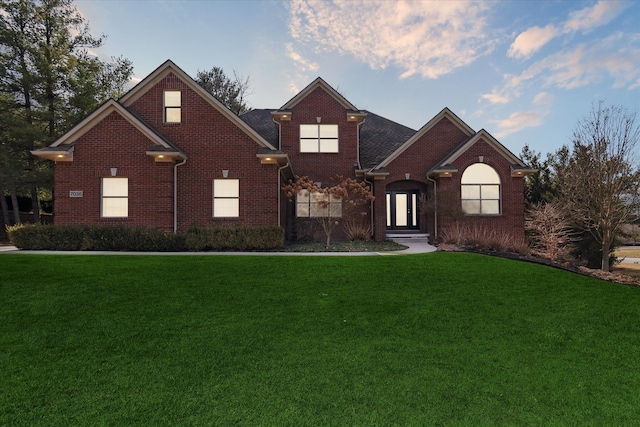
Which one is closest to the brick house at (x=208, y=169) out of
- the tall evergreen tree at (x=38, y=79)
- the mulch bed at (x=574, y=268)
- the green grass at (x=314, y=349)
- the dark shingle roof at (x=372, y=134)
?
the dark shingle roof at (x=372, y=134)

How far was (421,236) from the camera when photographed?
16.8 m

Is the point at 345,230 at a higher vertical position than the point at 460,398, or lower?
higher

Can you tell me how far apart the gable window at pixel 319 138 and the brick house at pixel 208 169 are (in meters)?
1.42

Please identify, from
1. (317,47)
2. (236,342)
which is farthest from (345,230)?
(236,342)

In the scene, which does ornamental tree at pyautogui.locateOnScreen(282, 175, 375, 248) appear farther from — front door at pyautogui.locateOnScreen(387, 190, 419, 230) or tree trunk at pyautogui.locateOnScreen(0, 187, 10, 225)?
tree trunk at pyautogui.locateOnScreen(0, 187, 10, 225)

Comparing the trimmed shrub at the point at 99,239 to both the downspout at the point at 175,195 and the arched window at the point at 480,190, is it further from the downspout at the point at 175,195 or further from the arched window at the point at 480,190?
the arched window at the point at 480,190

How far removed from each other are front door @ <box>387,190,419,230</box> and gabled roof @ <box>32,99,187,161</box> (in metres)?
11.2

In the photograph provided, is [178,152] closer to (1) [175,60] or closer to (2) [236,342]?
(1) [175,60]

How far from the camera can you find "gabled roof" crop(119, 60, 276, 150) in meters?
14.1

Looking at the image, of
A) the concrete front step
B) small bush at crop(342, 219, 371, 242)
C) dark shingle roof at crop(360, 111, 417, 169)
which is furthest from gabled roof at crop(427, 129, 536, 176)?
small bush at crop(342, 219, 371, 242)

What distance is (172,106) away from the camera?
14484 millimetres

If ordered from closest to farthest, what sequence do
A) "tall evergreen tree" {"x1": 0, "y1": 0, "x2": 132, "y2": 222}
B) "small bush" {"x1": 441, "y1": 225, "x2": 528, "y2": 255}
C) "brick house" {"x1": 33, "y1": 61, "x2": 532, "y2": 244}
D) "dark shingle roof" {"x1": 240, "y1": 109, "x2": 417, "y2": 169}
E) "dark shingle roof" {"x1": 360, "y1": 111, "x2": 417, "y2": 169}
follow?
"small bush" {"x1": 441, "y1": 225, "x2": 528, "y2": 255}, "brick house" {"x1": 33, "y1": 61, "x2": 532, "y2": 244}, "dark shingle roof" {"x1": 360, "y1": 111, "x2": 417, "y2": 169}, "dark shingle roof" {"x1": 240, "y1": 109, "x2": 417, "y2": 169}, "tall evergreen tree" {"x1": 0, "y1": 0, "x2": 132, "y2": 222}

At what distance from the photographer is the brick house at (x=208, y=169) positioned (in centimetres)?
1334

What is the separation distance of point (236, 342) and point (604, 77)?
2127cm
